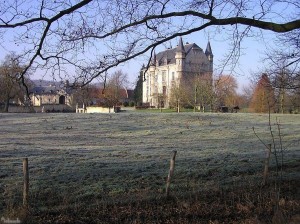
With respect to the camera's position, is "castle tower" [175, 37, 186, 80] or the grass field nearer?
the grass field

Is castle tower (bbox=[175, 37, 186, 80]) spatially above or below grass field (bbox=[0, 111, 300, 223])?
above

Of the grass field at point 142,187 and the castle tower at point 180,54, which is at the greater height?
the castle tower at point 180,54

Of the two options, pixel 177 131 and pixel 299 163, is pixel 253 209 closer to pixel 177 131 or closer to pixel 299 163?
pixel 299 163

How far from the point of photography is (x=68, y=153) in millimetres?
18609

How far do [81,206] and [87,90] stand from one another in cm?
334

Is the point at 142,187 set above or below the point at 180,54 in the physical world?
below

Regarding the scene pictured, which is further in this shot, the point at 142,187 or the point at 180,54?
the point at 180,54

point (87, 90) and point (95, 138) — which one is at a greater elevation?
point (87, 90)

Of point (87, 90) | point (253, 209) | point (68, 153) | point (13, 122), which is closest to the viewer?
point (253, 209)

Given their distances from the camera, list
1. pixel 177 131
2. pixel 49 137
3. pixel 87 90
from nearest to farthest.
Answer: pixel 87 90 < pixel 49 137 < pixel 177 131

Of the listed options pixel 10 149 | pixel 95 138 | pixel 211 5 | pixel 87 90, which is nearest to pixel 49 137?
pixel 95 138

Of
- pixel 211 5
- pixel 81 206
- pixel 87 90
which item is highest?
pixel 211 5

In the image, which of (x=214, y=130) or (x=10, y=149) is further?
(x=214, y=130)

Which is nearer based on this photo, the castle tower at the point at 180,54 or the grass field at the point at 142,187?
the grass field at the point at 142,187
